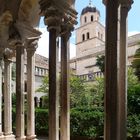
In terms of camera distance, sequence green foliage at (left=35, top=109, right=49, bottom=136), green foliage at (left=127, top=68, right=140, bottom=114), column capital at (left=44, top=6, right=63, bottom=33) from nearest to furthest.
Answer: column capital at (left=44, top=6, right=63, bottom=33)
green foliage at (left=127, top=68, right=140, bottom=114)
green foliage at (left=35, top=109, right=49, bottom=136)

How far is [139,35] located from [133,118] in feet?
125

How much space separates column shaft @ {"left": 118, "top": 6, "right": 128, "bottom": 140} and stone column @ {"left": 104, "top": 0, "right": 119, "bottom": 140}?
0.28m

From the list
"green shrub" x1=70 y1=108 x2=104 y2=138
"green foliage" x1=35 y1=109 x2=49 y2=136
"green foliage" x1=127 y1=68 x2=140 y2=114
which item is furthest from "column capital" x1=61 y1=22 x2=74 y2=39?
"green foliage" x1=35 y1=109 x2=49 y2=136

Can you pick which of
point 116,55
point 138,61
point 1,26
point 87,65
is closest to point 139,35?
point 87,65

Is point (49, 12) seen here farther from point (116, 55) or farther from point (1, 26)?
point (1, 26)

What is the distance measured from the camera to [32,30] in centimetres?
837

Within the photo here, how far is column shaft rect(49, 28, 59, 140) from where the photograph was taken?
248 inches

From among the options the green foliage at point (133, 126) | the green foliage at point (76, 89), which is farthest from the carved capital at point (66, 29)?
the green foliage at point (76, 89)

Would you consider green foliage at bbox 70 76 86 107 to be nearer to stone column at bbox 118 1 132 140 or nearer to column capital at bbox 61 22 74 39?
column capital at bbox 61 22 74 39

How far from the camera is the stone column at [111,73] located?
494cm

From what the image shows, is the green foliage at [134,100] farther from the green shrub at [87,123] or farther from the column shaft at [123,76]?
the column shaft at [123,76]

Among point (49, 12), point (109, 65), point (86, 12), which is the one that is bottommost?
point (109, 65)

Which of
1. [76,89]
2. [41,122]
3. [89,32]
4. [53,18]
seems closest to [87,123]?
A: [41,122]

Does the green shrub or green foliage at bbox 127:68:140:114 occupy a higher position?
green foliage at bbox 127:68:140:114
